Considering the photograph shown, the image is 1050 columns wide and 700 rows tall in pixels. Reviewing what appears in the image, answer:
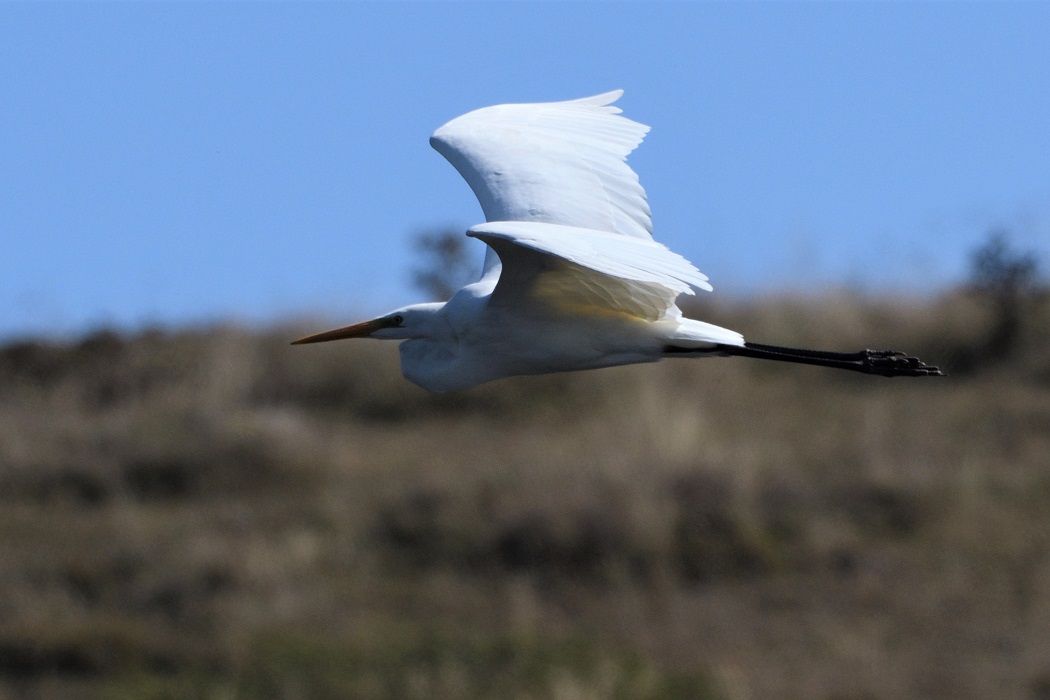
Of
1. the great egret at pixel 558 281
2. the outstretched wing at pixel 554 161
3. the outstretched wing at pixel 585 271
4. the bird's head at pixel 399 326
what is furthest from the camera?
the outstretched wing at pixel 554 161

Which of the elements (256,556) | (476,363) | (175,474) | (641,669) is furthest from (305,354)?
(476,363)

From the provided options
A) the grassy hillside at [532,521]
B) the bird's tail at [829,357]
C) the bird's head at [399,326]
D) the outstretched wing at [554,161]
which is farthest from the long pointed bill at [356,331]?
the grassy hillside at [532,521]

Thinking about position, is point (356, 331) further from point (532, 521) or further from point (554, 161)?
point (532, 521)

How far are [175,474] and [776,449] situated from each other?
6.13 m

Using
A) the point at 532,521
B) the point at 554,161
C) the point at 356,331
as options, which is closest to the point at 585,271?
the point at 356,331

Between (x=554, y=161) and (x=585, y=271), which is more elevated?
(x=554, y=161)

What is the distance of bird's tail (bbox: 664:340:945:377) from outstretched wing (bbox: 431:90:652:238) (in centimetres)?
47

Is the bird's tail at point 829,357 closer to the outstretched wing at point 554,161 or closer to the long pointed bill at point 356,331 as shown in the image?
the outstretched wing at point 554,161

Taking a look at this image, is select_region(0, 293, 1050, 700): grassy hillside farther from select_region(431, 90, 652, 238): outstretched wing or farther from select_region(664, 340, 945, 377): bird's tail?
select_region(664, 340, 945, 377): bird's tail

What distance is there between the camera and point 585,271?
12.3 ft

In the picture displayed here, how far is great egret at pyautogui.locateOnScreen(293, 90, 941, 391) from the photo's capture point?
3.45 meters

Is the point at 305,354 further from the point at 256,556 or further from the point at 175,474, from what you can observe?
the point at 256,556

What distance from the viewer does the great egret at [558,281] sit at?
345 cm

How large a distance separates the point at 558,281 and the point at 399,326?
2.11 feet
